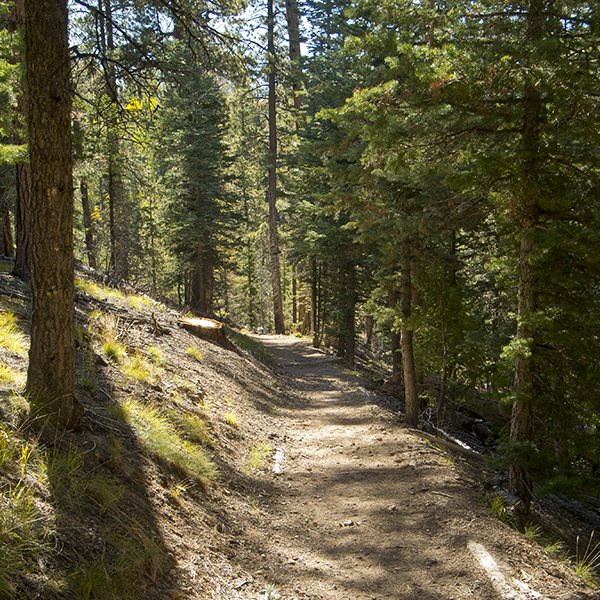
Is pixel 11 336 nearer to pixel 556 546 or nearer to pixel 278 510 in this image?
pixel 278 510

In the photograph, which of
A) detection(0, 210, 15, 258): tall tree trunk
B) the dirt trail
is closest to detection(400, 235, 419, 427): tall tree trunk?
the dirt trail

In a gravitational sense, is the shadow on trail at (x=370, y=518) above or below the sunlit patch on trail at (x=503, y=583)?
below

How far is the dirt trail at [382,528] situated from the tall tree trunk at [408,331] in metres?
1.15

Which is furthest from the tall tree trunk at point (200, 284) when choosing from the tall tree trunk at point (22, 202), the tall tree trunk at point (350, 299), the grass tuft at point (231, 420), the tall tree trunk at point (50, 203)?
the tall tree trunk at point (50, 203)

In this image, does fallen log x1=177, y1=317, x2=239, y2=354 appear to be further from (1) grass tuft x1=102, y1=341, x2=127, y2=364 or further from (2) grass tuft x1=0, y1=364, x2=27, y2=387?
(2) grass tuft x1=0, y1=364, x2=27, y2=387

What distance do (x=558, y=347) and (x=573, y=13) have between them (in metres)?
4.50

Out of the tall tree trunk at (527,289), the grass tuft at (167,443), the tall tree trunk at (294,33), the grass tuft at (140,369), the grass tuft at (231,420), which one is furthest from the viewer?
the tall tree trunk at (294,33)

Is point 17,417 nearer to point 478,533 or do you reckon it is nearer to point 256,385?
point 478,533

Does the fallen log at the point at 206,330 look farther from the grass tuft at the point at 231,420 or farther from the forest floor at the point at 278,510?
the grass tuft at the point at 231,420

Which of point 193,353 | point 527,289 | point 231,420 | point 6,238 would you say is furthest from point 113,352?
point 6,238

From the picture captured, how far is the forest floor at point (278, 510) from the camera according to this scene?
3777 mm

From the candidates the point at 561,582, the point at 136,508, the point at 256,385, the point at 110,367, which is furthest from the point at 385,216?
the point at 136,508

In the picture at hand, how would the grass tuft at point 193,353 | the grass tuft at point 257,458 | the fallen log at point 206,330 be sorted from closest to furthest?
the grass tuft at point 257,458, the grass tuft at point 193,353, the fallen log at point 206,330

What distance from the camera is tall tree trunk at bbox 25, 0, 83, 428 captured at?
392 centimetres
